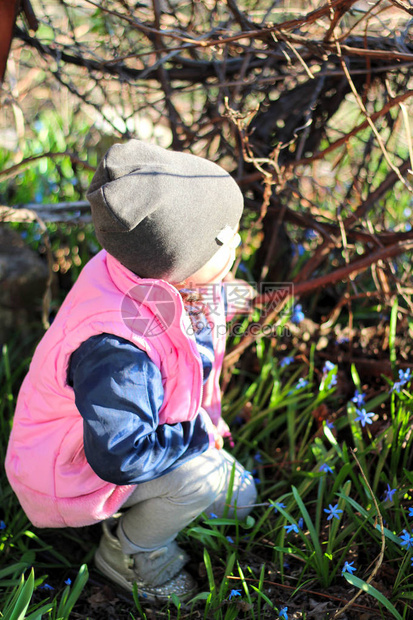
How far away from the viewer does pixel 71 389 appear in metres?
1.37

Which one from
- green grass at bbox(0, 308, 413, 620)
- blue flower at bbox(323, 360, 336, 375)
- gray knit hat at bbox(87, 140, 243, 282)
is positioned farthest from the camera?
blue flower at bbox(323, 360, 336, 375)

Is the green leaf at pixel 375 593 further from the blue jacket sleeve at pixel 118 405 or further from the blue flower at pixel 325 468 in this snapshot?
the blue jacket sleeve at pixel 118 405

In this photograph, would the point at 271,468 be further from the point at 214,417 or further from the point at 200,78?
the point at 200,78

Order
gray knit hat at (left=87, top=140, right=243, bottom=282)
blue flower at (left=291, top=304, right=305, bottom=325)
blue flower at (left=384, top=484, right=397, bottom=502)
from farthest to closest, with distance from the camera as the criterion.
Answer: blue flower at (left=291, top=304, right=305, bottom=325) < blue flower at (left=384, top=484, right=397, bottom=502) < gray knit hat at (left=87, top=140, right=243, bottom=282)

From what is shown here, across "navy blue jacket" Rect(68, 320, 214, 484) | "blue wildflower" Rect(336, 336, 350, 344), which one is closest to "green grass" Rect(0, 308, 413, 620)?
"blue wildflower" Rect(336, 336, 350, 344)

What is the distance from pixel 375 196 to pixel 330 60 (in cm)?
46

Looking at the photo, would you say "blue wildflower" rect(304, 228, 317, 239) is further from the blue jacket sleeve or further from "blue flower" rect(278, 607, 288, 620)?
"blue flower" rect(278, 607, 288, 620)

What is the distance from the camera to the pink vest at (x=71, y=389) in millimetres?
1323

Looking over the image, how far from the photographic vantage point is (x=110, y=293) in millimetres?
1357

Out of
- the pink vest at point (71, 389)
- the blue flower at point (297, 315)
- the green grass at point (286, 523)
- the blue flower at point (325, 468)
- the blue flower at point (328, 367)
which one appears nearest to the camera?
Result: the pink vest at point (71, 389)

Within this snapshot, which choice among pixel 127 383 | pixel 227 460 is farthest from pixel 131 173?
pixel 227 460

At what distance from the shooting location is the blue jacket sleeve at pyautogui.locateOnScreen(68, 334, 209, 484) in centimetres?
124

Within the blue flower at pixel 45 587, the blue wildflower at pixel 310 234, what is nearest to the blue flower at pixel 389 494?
the blue flower at pixel 45 587

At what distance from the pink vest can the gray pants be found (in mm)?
84
